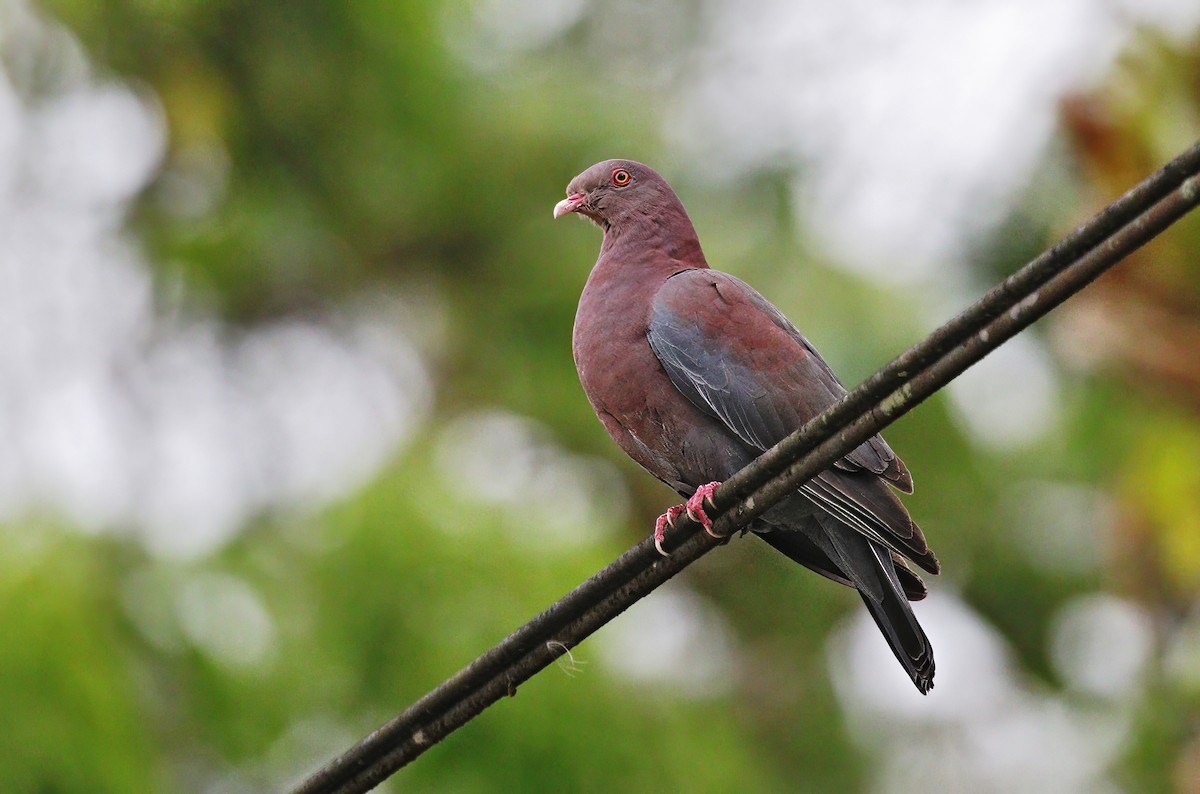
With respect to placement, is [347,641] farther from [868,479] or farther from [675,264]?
[868,479]

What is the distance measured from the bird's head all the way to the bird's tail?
1236 mm

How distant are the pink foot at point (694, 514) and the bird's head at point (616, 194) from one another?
111 cm

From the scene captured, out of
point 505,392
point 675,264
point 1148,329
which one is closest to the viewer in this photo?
point 675,264

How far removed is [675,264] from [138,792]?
14.4 feet

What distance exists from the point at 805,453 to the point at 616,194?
84.0 inches

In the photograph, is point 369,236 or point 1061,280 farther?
point 369,236

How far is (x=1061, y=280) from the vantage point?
2.03 meters

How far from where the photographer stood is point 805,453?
2.39m

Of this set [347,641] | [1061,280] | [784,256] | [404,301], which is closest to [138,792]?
[347,641]

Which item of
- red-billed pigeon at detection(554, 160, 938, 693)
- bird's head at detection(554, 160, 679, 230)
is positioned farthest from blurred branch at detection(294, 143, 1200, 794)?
bird's head at detection(554, 160, 679, 230)

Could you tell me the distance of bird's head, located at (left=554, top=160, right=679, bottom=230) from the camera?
4.31 m

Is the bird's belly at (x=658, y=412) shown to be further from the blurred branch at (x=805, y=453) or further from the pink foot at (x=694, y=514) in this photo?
the blurred branch at (x=805, y=453)

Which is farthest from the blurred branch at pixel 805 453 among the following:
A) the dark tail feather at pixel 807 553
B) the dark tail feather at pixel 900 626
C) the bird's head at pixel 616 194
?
the bird's head at pixel 616 194

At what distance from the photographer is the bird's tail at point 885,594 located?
130 inches
